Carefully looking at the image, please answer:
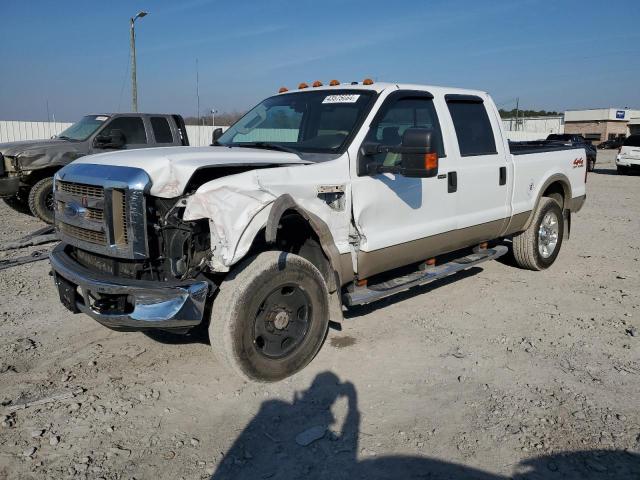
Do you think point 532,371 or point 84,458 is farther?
point 532,371

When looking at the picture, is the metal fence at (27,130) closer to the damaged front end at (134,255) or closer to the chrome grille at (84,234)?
the chrome grille at (84,234)

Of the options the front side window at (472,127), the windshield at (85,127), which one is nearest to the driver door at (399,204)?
the front side window at (472,127)

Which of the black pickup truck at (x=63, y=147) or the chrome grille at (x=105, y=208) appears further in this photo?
the black pickup truck at (x=63, y=147)

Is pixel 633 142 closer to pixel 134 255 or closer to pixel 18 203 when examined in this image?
pixel 18 203

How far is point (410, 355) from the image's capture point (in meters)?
4.29

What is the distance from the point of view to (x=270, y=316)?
375 cm

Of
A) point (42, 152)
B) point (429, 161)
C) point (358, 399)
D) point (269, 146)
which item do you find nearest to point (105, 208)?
point (269, 146)

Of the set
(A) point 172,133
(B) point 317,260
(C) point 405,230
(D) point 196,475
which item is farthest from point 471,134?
(A) point 172,133

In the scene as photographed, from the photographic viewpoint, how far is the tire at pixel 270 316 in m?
3.47

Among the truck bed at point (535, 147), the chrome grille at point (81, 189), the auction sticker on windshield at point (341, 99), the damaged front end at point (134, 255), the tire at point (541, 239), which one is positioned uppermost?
the auction sticker on windshield at point (341, 99)

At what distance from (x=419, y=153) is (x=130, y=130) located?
8.06 metres

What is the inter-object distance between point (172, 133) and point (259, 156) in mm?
7471

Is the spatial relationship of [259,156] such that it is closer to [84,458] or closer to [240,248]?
[240,248]

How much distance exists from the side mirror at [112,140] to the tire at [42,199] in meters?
1.09
